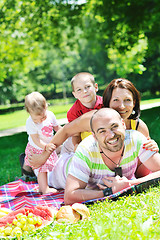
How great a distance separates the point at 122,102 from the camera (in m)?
3.96

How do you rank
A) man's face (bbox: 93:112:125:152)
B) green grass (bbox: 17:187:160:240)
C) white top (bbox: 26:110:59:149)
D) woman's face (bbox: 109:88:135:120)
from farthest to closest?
white top (bbox: 26:110:59:149), woman's face (bbox: 109:88:135:120), man's face (bbox: 93:112:125:152), green grass (bbox: 17:187:160:240)

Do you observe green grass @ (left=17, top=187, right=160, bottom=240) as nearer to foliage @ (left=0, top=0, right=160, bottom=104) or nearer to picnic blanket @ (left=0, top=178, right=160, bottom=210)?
picnic blanket @ (left=0, top=178, right=160, bottom=210)

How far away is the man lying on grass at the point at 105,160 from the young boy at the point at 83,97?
74 centimetres

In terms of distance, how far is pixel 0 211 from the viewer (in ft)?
12.4

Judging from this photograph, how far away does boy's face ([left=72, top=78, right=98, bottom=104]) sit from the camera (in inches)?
175

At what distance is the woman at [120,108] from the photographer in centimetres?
397

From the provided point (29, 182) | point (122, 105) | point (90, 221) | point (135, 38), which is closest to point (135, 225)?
point (90, 221)

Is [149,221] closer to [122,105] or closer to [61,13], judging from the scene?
[122,105]

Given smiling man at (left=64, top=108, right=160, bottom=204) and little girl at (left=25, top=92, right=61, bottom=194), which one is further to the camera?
little girl at (left=25, top=92, right=61, bottom=194)

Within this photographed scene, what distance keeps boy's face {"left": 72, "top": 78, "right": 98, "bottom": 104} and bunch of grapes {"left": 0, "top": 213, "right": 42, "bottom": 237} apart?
189 centimetres

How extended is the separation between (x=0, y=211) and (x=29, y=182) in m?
1.56

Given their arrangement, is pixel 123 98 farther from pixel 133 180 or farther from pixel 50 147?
pixel 50 147

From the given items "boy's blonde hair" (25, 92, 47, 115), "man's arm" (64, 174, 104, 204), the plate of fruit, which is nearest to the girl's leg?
"boy's blonde hair" (25, 92, 47, 115)

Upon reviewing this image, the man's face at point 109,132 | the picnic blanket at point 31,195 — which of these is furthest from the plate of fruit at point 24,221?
the man's face at point 109,132
